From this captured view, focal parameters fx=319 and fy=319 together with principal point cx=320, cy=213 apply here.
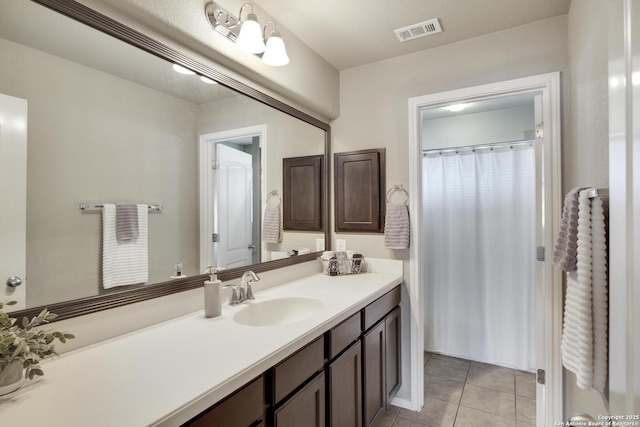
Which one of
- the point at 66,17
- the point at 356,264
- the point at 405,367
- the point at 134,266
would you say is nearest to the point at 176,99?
the point at 66,17

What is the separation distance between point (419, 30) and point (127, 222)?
6.20 ft

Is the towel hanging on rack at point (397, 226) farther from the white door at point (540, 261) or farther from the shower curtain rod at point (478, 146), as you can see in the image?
the shower curtain rod at point (478, 146)

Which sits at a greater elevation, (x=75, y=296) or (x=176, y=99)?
(x=176, y=99)

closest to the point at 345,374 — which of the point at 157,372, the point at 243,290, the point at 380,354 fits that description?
the point at 380,354

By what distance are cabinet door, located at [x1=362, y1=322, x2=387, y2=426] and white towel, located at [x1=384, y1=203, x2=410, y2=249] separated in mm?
541

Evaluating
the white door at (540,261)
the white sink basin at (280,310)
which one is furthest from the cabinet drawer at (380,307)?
the white door at (540,261)

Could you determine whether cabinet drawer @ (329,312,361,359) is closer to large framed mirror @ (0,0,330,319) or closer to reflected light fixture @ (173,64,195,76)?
large framed mirror @ (0,0,330,319)

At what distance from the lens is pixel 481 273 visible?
2893 millimetres

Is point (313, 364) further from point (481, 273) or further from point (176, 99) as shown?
point (481, 273)

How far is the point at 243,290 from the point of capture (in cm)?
159

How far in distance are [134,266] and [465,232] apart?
8.84 ft

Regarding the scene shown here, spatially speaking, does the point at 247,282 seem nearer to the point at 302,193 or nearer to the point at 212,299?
the point at 212,299

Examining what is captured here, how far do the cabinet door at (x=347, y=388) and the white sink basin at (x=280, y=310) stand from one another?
10.8 inches

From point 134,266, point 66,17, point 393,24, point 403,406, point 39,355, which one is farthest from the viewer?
point 403,406
